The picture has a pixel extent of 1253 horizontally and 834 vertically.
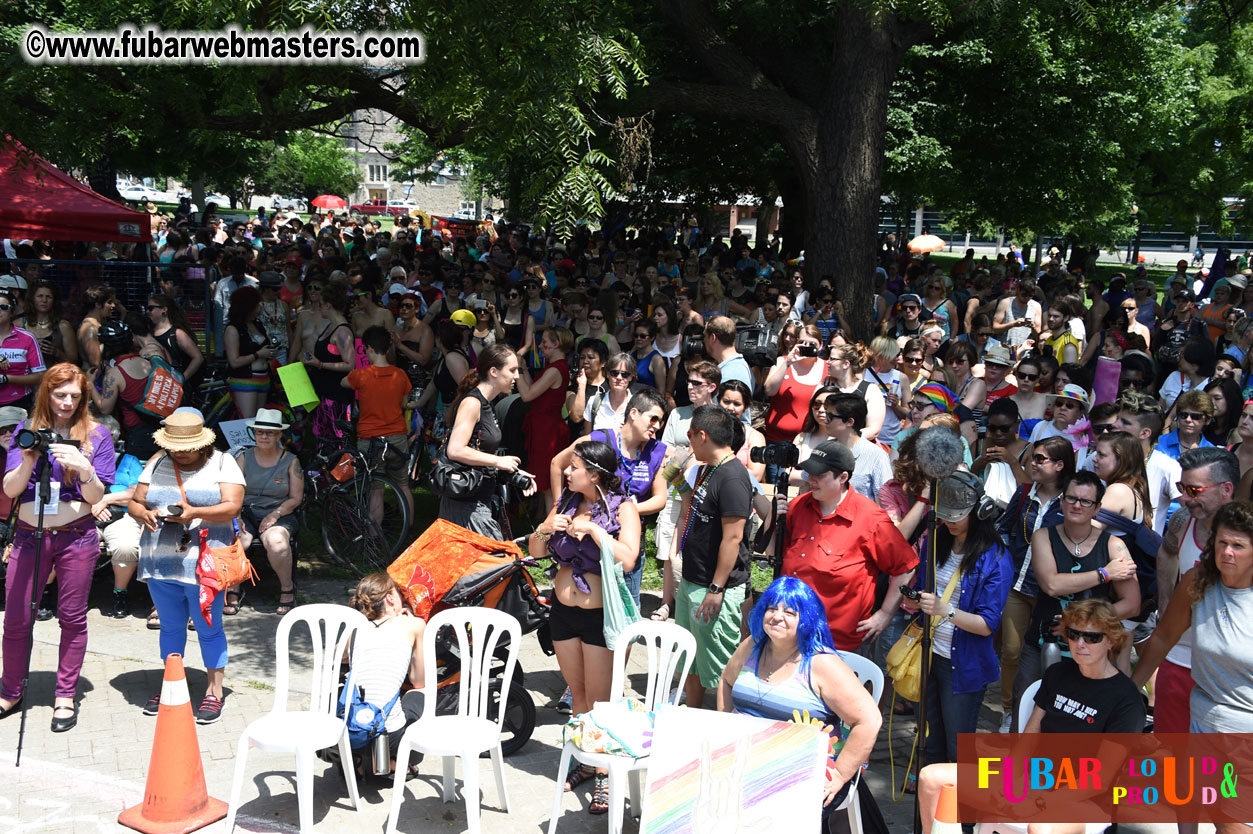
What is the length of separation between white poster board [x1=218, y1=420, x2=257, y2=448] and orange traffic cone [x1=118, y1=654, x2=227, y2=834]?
306 cm

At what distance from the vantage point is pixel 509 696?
5.55m

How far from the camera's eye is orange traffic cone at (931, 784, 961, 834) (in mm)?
3850

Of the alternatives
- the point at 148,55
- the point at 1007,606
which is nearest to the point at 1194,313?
the point at 1007,606

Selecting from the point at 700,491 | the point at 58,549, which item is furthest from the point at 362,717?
the point at 58,549

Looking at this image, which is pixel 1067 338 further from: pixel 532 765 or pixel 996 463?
pixel 532 765

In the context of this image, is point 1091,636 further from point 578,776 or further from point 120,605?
point 120,605

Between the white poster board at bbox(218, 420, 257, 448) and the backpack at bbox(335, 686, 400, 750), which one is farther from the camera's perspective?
the white poster board at bbox(218, 420, 257, 448)

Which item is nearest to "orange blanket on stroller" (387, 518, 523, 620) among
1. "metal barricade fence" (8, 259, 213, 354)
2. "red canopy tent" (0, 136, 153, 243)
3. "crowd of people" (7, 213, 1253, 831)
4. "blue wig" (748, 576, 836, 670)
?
"crowd of people" (7, 213, 1253, 831)

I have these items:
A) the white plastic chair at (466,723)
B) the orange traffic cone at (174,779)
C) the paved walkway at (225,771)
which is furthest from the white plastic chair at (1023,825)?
the orange traffic cone at (174,779)

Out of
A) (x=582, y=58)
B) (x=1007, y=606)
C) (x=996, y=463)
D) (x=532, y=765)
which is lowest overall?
(x=532, y=765)

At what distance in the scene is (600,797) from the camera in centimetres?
496

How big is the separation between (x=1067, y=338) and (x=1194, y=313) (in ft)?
9.82

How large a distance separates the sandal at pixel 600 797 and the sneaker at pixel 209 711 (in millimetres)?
2212

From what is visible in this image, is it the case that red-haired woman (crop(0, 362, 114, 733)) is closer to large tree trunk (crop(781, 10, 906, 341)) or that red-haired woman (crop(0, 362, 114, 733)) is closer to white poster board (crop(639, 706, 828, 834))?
white poster board (crop(639, 706, 828, 834))
